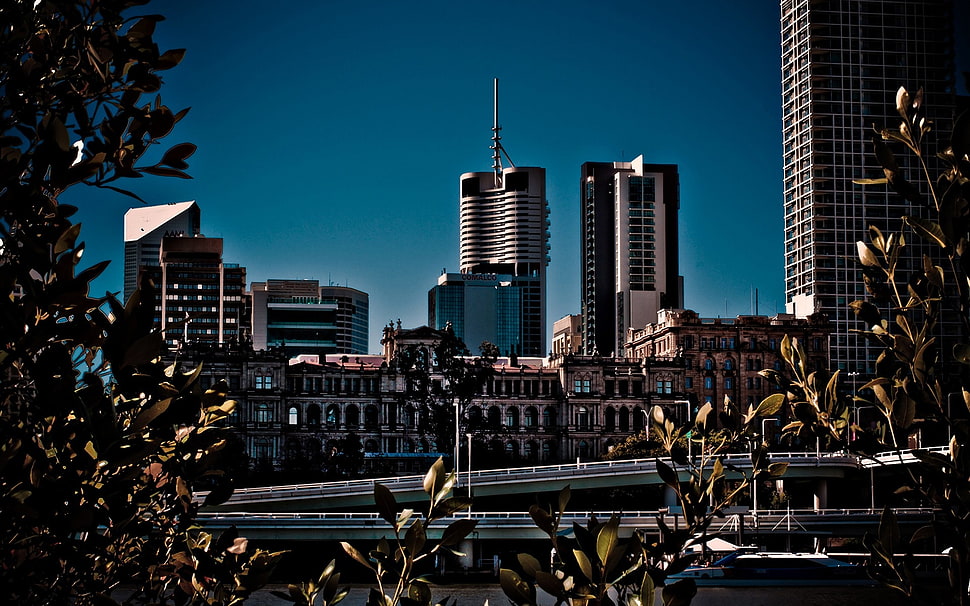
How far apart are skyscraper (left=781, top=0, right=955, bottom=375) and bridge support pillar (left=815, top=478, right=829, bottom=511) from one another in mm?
51775

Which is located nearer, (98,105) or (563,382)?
(98,105)

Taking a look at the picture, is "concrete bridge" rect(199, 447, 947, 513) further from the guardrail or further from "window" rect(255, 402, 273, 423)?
"window" rect(255, 402, 273, 423)

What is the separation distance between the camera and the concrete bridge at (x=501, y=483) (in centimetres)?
6391

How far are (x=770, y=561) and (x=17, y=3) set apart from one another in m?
48.7

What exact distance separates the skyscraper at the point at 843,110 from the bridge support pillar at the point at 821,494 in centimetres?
5178

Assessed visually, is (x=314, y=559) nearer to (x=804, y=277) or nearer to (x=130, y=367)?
(x=130, y=367)

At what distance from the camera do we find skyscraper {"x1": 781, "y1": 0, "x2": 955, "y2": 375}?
4961 inches

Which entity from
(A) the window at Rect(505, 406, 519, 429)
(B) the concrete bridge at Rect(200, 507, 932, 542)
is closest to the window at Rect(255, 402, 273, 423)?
(A) the window at Rect(505, 406, 519, 429)

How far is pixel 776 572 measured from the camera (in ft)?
161

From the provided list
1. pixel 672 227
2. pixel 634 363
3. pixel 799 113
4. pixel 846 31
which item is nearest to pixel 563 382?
pixel 634 363

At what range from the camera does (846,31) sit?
130500 mm

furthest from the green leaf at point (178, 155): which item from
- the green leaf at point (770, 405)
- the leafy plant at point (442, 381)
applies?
the leafy plant at point (442, 381)

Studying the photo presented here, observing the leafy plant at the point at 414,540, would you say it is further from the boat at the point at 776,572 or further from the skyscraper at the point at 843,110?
the skyscraper at the point at 843,110

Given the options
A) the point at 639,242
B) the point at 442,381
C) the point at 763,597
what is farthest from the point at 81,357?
the point at 639,242
